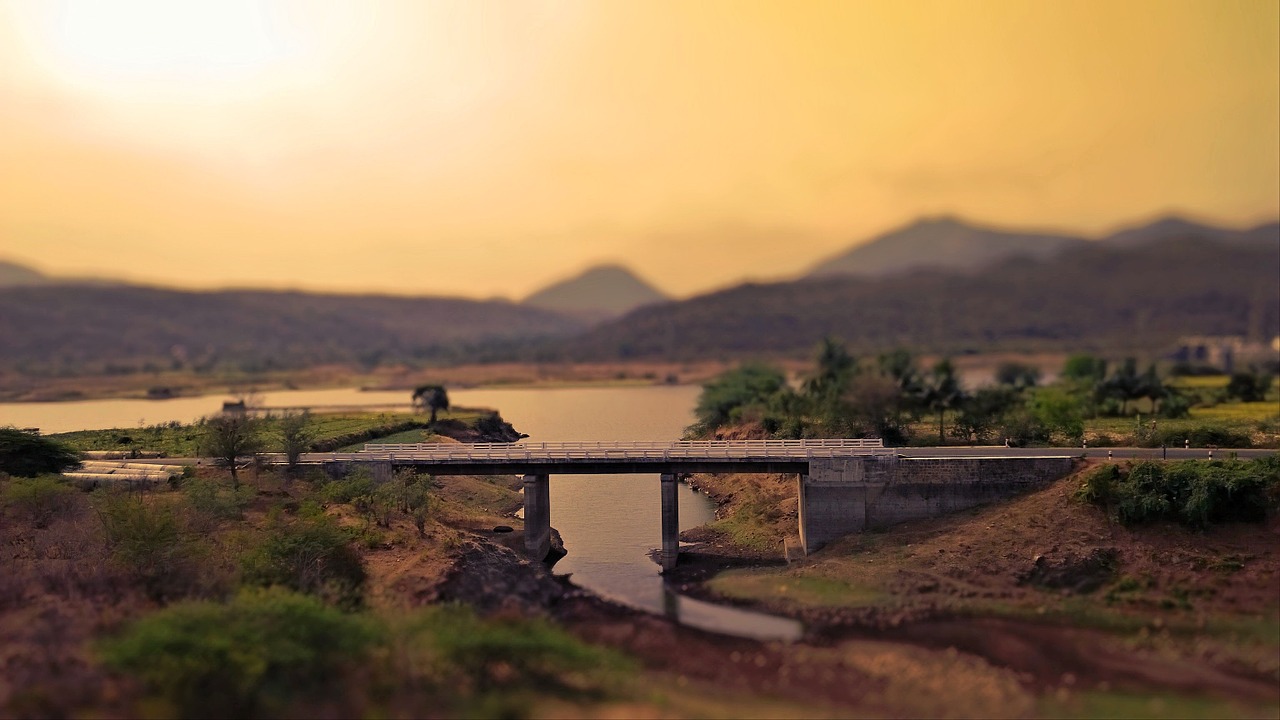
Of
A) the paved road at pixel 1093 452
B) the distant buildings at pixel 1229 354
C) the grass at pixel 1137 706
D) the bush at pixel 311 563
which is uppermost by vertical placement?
the distant buildings at pixel 1229 354

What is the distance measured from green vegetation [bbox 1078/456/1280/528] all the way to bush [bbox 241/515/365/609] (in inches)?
1513

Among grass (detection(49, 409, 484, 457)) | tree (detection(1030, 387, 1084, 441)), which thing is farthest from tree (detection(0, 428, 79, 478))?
tree (detection(1030, 387, 1084, 441))

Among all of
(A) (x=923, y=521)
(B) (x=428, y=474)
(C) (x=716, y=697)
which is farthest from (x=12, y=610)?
(A) (x=923, y=521)

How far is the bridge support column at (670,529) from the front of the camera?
54594mm

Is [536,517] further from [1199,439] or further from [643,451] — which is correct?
[1199,439]

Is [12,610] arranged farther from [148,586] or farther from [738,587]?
[738,587]

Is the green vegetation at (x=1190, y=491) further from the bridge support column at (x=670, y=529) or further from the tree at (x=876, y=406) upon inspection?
the bridge support column at (x=670, y=529)

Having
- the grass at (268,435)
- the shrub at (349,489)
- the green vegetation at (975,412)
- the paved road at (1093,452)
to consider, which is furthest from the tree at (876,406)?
the grass at (268,435)

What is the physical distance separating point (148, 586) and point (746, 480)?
42.4 metres

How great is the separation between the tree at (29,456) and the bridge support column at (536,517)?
30.7 meters

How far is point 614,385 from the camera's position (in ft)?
612

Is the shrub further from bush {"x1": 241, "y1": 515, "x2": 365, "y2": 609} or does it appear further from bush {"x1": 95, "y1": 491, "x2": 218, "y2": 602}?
bush {"x1": 95, "y1": 491, "x2": 218, "y2": 602}

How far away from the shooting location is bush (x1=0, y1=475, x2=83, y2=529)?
5138 cm

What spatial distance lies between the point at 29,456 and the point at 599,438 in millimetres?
46324
